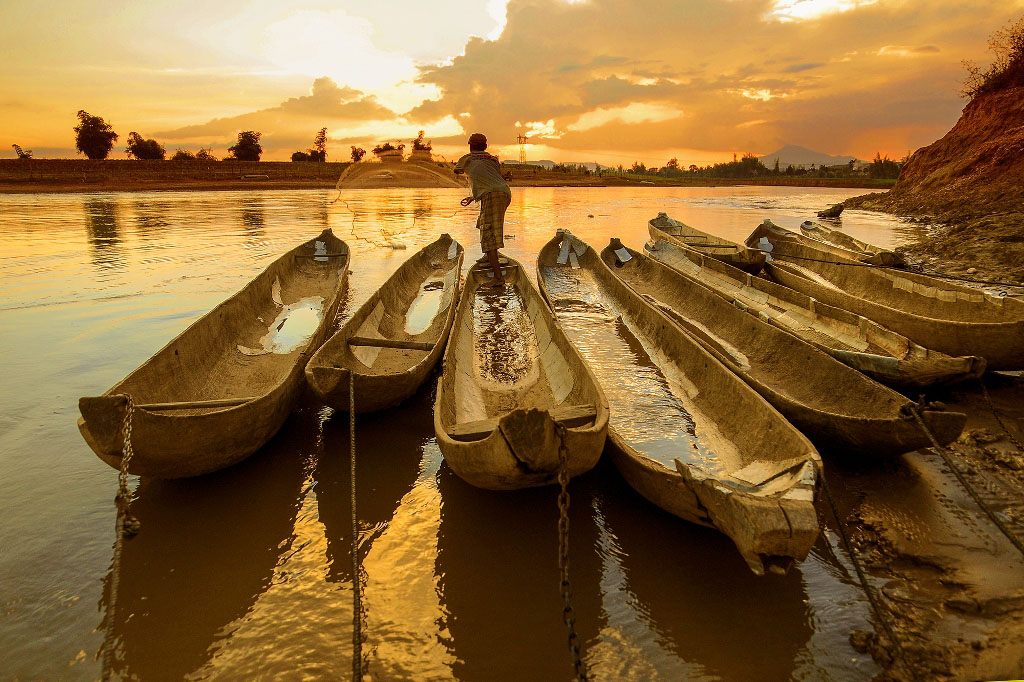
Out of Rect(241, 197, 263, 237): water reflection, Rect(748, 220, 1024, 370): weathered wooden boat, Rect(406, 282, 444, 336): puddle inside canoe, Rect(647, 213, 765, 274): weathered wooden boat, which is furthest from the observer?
Rect(241, 197, 263, 237): water reflection

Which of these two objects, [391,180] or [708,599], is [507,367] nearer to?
[708,599]

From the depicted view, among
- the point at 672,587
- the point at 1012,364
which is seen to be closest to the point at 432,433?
the point at 672,587

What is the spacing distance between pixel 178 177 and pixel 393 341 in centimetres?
5193

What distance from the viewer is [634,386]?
17.0 ft

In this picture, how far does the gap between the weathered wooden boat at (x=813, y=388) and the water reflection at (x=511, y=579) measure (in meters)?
1.83

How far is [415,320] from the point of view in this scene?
24.2ft

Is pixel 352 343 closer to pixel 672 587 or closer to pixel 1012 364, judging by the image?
pixel 672 587

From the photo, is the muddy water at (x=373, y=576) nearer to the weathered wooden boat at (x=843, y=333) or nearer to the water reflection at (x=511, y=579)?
the water reflection at (x=511, y=579)

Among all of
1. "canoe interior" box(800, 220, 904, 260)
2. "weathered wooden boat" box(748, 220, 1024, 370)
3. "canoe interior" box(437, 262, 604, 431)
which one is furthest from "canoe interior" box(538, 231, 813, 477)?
"canoe interior" box(800, 220, 904, 260)

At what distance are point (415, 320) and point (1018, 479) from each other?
6498 millimetres

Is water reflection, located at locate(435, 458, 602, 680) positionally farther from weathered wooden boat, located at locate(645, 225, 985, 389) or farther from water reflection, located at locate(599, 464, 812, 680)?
weathered wooden boat, located at locate(645, 225, 985, 389)

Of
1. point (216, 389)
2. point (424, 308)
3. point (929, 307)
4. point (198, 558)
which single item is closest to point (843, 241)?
point (929, 307)

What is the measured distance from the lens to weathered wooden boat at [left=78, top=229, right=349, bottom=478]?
3.04 metres

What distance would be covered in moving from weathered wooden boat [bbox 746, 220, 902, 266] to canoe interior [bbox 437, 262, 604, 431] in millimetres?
6049
